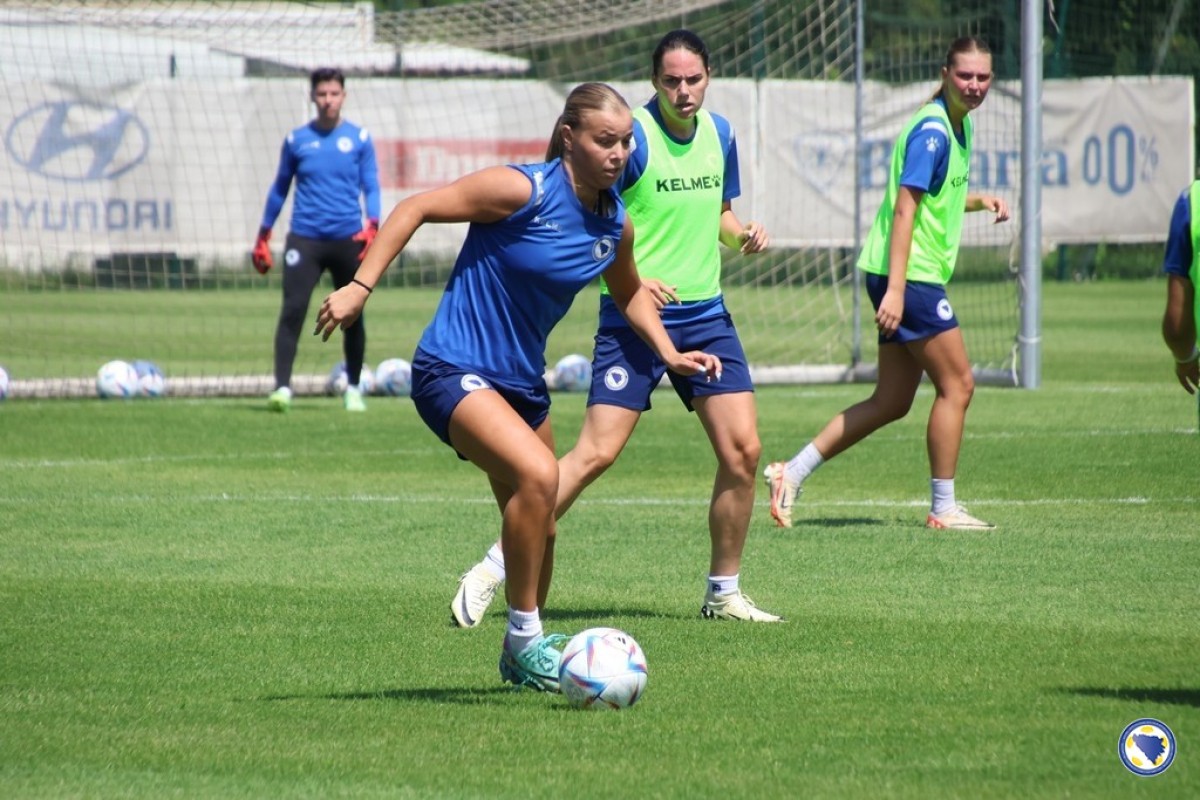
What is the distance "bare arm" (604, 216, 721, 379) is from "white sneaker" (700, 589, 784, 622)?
955mm

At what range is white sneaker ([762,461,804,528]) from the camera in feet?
30.3

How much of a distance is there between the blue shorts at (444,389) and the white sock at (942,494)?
3685 millimetres

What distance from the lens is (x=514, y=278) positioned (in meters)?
5.88

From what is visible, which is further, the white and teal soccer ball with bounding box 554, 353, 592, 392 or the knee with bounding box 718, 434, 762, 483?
the white and teal soccer ball with bounding box 554, 353, 592, 392

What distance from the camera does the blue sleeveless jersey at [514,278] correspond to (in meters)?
5.86

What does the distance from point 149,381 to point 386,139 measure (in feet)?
21.6

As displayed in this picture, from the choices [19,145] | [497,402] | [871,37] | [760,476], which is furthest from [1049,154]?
[497,402]

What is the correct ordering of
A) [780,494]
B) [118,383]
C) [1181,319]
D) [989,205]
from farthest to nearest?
[118,383] < [989,205] < [780,494] < [1181,319]

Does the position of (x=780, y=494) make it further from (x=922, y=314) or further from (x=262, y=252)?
(x=262, y=252)

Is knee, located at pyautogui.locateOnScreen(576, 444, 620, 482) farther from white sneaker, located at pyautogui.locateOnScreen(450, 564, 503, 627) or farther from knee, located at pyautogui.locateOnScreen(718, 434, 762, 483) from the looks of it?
white sneaker, located at pyautogui.locateOnScreen(450, 564, 503, 627)

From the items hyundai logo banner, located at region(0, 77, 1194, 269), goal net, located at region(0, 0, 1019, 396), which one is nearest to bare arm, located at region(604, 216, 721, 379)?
goal net, located at region(0, 0, 1019, 396)

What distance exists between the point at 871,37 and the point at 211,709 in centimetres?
1458

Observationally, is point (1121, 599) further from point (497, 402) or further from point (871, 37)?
point (871, 37)

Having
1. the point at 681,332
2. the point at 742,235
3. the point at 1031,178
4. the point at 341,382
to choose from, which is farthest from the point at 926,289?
the point at 341,382
